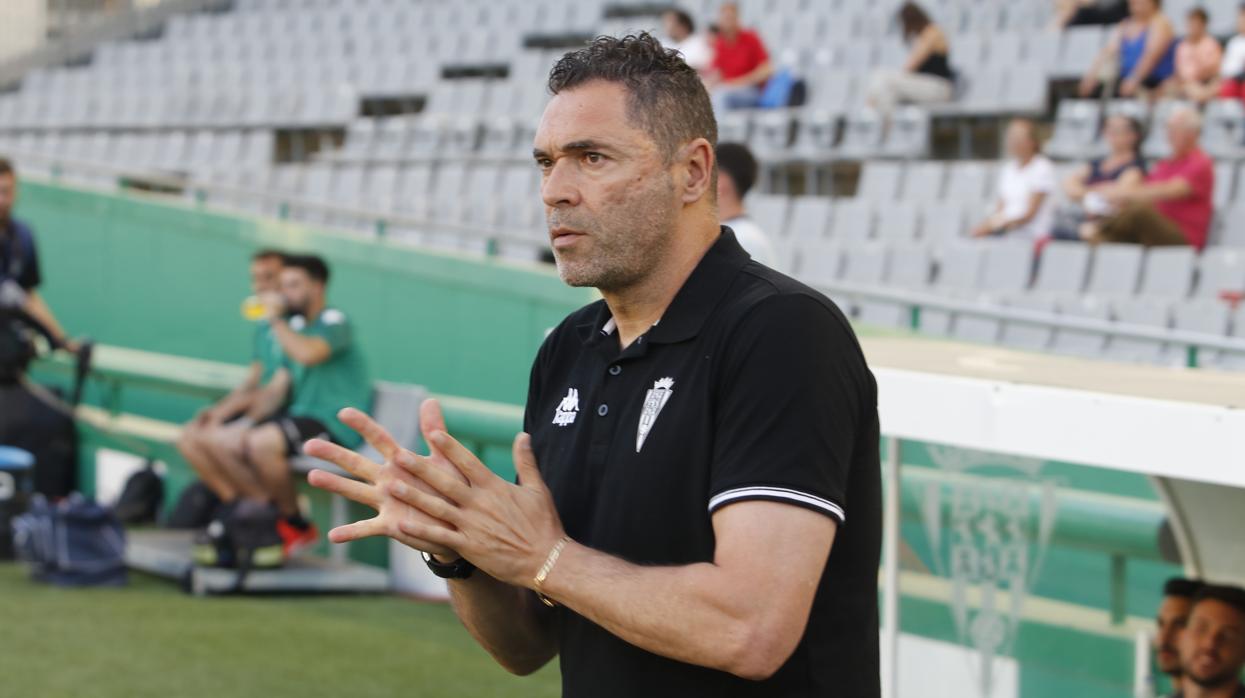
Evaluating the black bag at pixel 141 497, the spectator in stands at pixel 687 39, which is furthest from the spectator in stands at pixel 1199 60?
the black bag at pixel 141 497

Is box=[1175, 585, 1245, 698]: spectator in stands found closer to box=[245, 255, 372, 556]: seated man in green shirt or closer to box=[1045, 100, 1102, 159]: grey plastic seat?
box=[245, 255, 372, 556]: seated man in green shirt

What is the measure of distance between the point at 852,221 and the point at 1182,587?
6.22 metres

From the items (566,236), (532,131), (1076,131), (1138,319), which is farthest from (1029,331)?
(566,236)

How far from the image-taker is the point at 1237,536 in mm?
3643

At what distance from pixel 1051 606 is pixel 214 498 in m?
5.30

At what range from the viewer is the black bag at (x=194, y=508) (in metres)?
8.16

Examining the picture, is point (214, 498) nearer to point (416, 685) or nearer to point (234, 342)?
point (234, 342)

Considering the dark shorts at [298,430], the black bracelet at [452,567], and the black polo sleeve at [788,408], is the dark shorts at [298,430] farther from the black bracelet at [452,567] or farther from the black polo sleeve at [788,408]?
the black polo sleeve at [788,408]

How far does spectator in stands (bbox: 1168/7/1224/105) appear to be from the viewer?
9.48 metres

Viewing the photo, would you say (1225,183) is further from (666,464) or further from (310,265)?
(666,464)

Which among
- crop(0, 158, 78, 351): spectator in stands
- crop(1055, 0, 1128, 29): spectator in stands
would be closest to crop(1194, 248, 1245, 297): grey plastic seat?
crop(1055, 0, 1128, 29): spectator in stands

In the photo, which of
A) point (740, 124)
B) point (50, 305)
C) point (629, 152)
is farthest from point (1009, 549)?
point (50, 305)

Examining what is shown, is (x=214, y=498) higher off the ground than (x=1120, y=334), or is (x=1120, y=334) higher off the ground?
(x=1120, y=334)

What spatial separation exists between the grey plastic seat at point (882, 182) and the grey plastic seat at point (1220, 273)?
2651 mm
